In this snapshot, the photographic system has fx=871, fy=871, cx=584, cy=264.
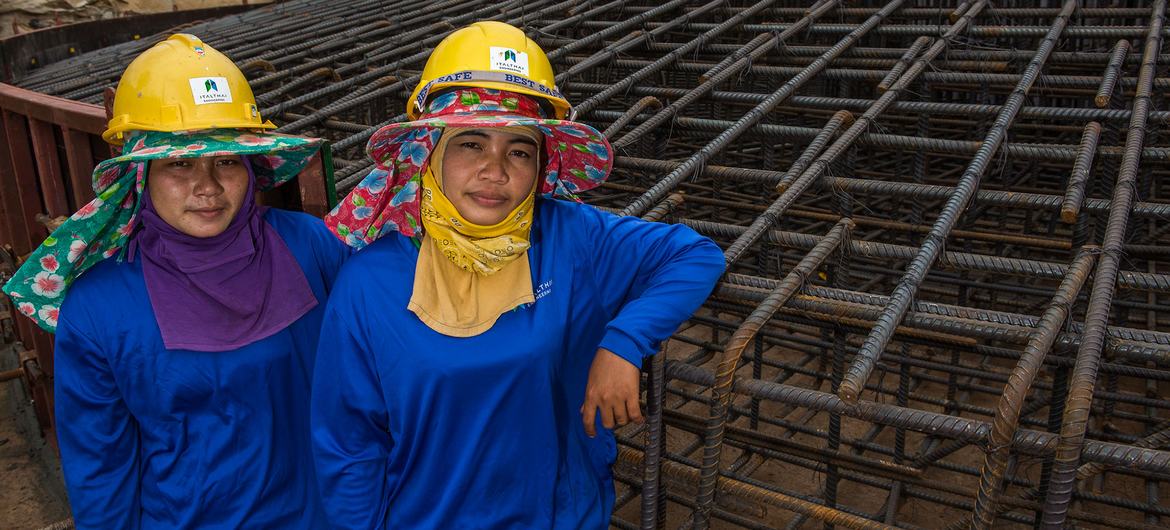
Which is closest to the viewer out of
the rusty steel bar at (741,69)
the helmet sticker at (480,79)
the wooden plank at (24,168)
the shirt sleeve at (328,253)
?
the helmet sticker at (480,79)

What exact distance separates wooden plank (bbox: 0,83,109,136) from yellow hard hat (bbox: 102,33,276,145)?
111 cm

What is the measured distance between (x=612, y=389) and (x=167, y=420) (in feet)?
3.30

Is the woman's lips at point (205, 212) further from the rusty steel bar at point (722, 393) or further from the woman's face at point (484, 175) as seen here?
the rusty steel bar at point (722, 393)

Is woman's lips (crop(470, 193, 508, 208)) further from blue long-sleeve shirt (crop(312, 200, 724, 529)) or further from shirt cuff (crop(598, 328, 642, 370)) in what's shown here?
shirt cuff (crop(598, 328, 642, 370))

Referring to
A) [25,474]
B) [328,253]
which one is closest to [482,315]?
[328,253]

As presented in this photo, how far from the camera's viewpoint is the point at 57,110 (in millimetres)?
3258

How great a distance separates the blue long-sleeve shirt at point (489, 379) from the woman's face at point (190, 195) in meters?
0.41

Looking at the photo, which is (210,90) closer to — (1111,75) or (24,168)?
(24,168)

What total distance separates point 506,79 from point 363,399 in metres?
0.70

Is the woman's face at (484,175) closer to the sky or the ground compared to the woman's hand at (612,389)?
closer to the sky

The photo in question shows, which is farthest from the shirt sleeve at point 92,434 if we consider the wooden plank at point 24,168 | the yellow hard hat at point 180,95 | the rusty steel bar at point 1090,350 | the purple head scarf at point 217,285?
the wooden plank at point 24,168

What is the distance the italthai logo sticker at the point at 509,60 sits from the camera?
1.78 m

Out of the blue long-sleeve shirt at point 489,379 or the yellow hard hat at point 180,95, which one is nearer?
the blue long-sleeve shirt at point 489,379

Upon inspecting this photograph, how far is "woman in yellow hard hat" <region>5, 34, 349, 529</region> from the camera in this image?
184cm
